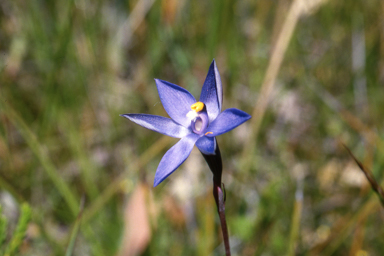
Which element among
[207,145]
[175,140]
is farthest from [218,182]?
[175,140]

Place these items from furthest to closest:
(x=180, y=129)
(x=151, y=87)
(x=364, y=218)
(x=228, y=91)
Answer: (x=151, y=87) → (x=228, y=91) → (x=364, y=218) → (x=180, y=129)

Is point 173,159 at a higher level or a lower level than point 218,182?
higher

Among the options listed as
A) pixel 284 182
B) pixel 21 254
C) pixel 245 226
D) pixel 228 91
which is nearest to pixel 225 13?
pixel 228 91

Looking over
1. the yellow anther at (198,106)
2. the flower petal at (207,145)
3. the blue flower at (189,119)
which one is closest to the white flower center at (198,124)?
the blue flower at (189,119)

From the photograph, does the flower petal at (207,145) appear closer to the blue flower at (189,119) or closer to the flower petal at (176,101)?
the blue flower at (189,119)

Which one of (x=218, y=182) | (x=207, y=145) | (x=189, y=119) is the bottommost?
(x=218, y=182)

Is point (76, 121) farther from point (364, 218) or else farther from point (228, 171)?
point (364, 218)

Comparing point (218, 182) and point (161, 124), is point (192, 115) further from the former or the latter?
point (218, 182)
